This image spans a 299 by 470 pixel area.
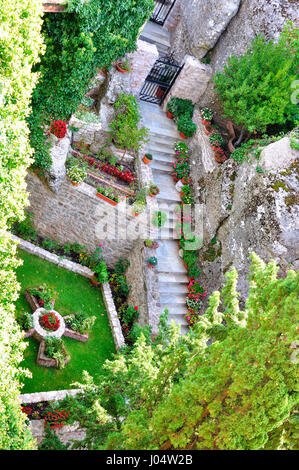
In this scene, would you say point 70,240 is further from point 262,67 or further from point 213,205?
point 262,67

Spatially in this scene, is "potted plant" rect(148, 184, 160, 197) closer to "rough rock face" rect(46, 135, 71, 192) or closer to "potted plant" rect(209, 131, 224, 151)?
"potted plant" rect(209, 131, 224, 151)

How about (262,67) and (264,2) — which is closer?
(262,67)

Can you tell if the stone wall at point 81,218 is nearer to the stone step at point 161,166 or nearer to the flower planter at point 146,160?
the flower planter at point 146,160

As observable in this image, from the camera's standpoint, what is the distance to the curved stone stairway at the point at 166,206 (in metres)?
11.8

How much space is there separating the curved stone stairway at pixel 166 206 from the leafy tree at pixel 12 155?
5.53 m

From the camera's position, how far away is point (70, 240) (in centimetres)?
1256

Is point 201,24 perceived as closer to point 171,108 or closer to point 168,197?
point 171,108

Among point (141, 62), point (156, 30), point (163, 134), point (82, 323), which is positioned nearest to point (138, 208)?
point (163, 134)

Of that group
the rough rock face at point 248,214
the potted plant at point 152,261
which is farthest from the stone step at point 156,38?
the potted plant at point 152,261

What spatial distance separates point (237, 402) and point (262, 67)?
384 inches

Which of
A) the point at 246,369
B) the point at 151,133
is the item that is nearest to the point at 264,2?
the point at 151,133

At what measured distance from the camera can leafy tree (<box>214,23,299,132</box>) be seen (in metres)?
10.9

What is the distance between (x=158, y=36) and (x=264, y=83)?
22.2 ft

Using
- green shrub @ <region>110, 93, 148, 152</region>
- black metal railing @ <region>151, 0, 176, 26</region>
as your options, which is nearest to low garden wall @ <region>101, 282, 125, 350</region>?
green shrub @ <region>110, 93, 148, 152</region>
